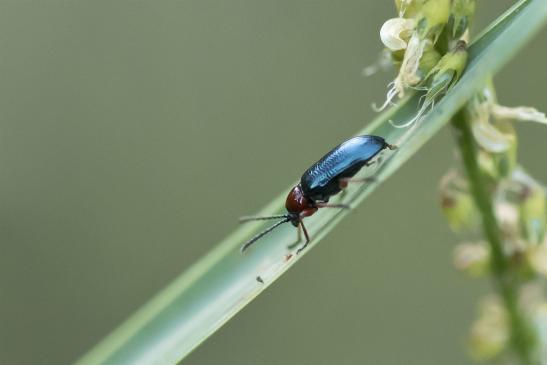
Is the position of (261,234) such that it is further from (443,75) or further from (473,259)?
(443,75)

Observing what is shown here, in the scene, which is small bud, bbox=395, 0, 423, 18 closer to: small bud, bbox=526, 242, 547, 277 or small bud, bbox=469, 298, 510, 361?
small bud, bbox=526, 242, 547, 277

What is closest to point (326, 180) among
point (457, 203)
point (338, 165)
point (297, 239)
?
point (338, 165)

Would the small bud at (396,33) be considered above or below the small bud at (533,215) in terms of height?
above

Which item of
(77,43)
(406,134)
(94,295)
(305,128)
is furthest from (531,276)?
(77,43)

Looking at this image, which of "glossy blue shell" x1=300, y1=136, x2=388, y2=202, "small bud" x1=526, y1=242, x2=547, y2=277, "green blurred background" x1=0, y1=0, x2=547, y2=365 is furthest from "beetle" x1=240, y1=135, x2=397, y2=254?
"green blurred background" x1=0, y1=0, x2=547, y2=365

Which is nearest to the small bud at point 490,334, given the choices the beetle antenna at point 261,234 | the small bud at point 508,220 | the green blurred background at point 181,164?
the small bud at point 508,220

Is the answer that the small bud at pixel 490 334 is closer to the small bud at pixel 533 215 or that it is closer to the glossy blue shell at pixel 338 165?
the small bud at pixel 533 215

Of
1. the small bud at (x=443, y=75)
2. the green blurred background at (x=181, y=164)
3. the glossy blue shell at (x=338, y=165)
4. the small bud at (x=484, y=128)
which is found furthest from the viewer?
the green blurred background at (x=181, y=164)

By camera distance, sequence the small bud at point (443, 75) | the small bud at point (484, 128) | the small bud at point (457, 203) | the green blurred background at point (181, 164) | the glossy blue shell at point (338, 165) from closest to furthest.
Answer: the small bud at point (443, 75), the small bud at point (484, 128), the small bud at point (457, 203), the glossy blue shell at point (338, 165), the green blurred background at point (181, 164)

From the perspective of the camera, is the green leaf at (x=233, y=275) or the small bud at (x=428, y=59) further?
the small bud at (x=428, y=59)
